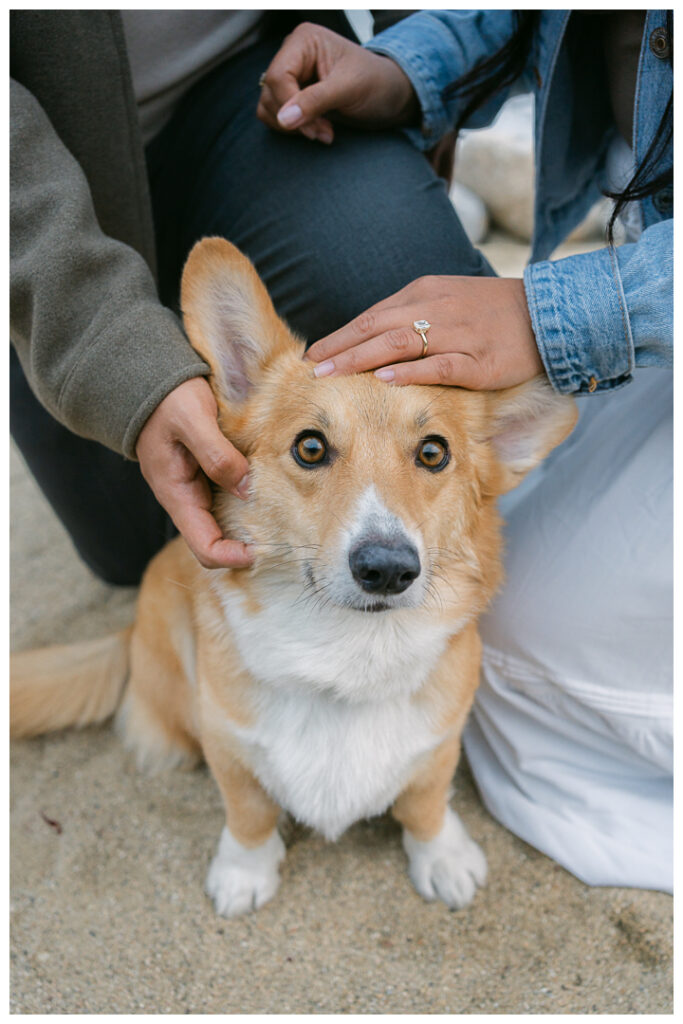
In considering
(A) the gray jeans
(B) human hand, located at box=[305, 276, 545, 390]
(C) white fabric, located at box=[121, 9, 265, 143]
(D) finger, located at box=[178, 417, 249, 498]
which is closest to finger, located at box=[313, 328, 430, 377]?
(B) human hand, located at box=[305, 276, 545, 390]

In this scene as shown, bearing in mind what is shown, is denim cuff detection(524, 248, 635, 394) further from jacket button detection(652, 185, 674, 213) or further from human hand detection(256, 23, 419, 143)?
human hand detection(256, 23, 419, 143)

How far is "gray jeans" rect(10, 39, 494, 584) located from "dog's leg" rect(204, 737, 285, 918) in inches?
39.1

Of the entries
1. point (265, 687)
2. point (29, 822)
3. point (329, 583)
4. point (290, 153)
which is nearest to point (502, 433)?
Answer: point (329, 583)

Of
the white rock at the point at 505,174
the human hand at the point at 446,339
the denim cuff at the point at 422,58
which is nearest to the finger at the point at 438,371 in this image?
the human hand at the point at 446,339

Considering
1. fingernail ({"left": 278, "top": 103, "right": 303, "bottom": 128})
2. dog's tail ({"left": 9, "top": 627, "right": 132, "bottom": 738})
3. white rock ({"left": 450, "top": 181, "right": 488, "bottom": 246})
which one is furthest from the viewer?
white rock ({"left": 450, "top": 181, "right": 488, "bottom": 246})

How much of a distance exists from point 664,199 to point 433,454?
31.3 inches

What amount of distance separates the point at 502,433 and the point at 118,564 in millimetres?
1422

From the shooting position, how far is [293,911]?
160 centimetres

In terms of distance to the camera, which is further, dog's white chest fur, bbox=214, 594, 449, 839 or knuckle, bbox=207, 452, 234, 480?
dog's white chest fur, bbox=214, 594, 449, 839

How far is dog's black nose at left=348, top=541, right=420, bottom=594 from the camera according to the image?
106cm

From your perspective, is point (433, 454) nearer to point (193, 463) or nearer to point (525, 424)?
point (525, 424)

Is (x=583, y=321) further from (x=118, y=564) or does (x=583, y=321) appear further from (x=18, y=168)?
(x=118, y=564)

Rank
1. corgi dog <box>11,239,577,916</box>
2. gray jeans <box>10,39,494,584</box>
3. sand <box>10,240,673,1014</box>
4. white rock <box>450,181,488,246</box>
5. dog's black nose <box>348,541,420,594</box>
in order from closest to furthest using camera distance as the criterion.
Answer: dog's black nose <box>348,541,420,594</box>
corgi dog <box>11,239,577,916</box>
sand <box>10,240,673,1014</box>
gray jeans <box>10,39,494,584</box>
white rock <box>450,181,488,246</box>

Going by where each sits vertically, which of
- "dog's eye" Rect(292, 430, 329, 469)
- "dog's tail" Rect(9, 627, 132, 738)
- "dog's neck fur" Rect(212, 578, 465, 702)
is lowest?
"dog's tail" Rect(9, 627, 132, 738)
